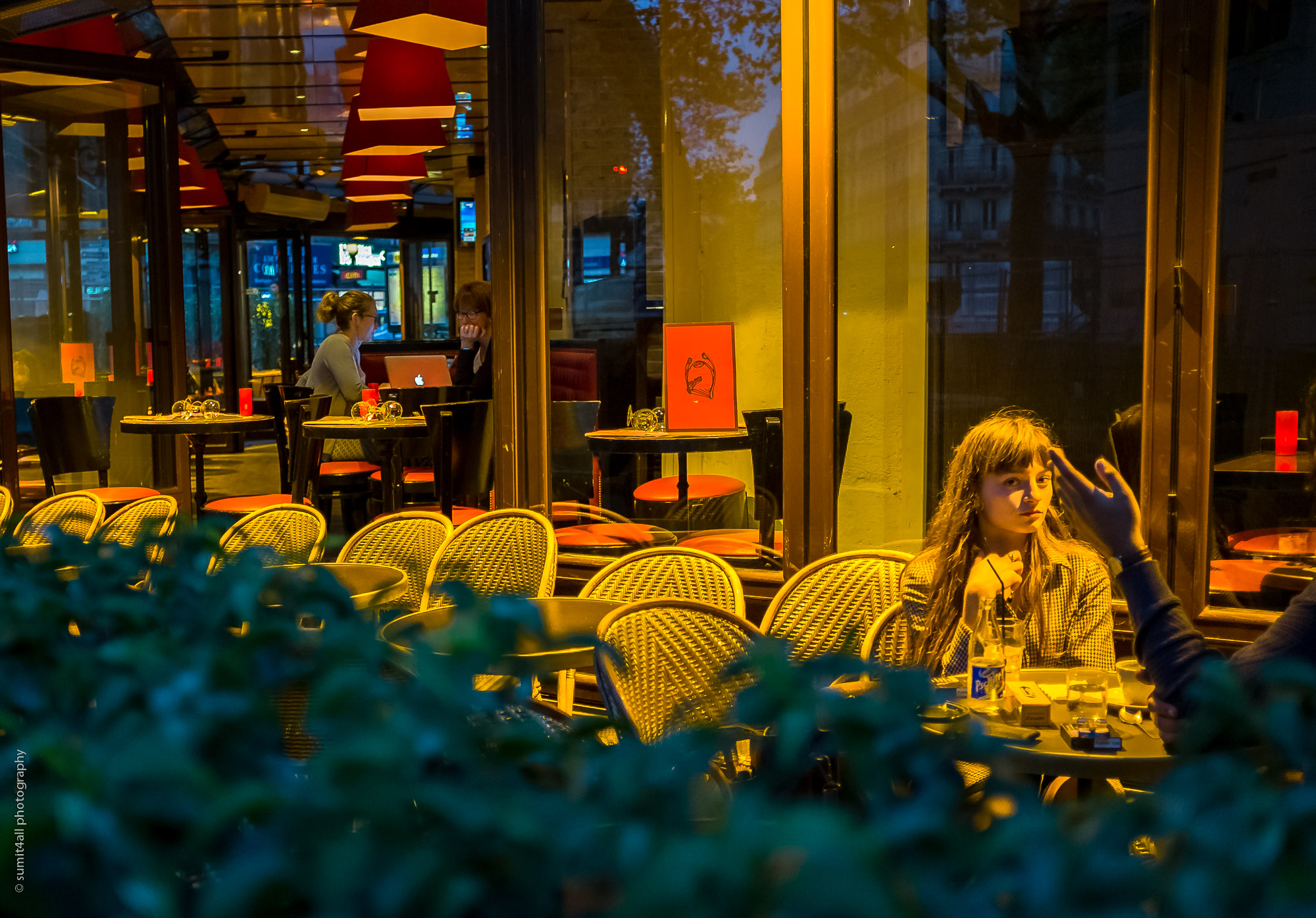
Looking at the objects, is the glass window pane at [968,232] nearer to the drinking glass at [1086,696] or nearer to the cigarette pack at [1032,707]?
the drinking glass at [1086,696]

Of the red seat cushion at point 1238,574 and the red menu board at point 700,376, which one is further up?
the red menu board at point 700,376

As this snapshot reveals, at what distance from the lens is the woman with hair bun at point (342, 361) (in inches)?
318

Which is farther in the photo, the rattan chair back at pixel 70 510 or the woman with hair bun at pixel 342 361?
the woman with hair bun at pixel 342 361

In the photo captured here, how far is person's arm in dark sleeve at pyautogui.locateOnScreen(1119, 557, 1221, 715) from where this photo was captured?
74.5 inches

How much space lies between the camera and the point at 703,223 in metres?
4.50

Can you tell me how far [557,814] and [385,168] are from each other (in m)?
10.2

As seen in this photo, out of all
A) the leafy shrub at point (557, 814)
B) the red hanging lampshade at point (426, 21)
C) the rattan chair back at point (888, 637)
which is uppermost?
the red hanging lampshade at point (426, 21)

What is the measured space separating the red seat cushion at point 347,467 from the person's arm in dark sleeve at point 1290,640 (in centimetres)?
638

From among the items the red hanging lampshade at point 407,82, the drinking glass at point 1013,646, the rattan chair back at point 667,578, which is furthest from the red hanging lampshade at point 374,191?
the drinking glass at point 1013,646

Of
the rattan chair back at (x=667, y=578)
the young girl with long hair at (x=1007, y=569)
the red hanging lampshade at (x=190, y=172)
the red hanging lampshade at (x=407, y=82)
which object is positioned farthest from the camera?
the red hanging lampshade at (x=190, y=172)

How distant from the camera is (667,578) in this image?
3541 millimetres

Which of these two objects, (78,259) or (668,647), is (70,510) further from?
(78,259)

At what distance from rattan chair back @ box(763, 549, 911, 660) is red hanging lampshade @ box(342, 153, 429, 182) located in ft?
24.8

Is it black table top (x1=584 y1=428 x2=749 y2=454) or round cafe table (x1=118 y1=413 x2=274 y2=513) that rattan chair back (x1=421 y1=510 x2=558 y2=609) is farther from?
round cafe table (x1=118 y1=413 x2=274 y2=513)
